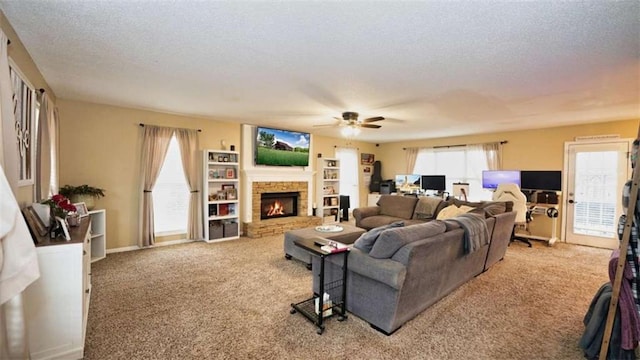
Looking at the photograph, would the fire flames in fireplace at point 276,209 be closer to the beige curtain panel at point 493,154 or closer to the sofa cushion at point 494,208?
→ the sofa cushion at point 494,208

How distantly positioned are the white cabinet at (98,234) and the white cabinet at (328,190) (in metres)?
4.29

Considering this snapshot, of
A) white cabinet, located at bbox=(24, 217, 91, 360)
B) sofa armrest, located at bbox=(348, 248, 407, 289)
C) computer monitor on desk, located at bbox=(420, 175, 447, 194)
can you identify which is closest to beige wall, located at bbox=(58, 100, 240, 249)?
white cabinet, located at bbox=(24, 217, 91, 360)

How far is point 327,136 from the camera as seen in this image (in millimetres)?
7547

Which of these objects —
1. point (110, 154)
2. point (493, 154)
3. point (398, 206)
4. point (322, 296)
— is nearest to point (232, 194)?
point (110, 154)

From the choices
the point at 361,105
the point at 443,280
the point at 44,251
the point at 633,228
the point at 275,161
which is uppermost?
the point at 361,105

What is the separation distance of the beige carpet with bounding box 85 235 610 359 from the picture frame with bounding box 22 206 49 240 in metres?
0.90

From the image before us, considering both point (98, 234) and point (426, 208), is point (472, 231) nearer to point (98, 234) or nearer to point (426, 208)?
point (426, 208)

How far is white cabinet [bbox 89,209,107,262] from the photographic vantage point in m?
4.12

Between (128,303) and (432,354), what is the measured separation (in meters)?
2.86

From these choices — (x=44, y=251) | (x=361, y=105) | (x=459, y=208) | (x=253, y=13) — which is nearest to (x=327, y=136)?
(x=361, y=105)

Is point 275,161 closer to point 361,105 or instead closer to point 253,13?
point 361,105

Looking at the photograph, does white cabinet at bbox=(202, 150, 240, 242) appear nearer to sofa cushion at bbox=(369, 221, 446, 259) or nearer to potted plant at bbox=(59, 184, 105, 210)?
potted plant at bbox=(59, 184, 105, 210)

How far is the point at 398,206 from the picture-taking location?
5703 millimetres

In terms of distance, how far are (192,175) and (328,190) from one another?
134 inches
